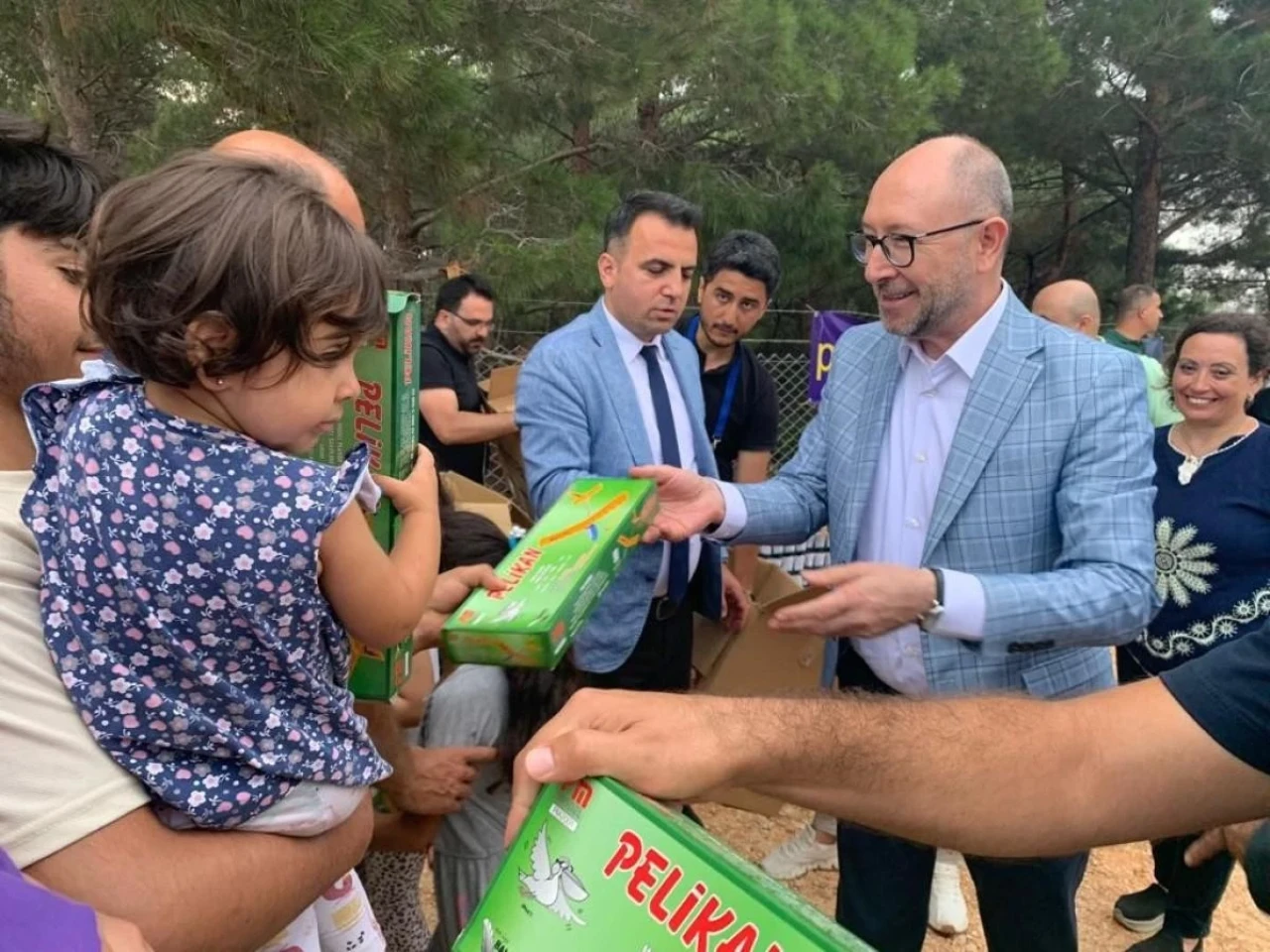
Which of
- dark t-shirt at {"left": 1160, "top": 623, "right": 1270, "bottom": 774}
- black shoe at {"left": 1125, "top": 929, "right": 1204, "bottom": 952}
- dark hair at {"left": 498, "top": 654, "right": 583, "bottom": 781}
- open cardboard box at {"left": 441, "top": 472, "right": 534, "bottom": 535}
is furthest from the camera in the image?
open cardboard box at {"left": 441, "top": 472, "right": 534, "bottom": 535}

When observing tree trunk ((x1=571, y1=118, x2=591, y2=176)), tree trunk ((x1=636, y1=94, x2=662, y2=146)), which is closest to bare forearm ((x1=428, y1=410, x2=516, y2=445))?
tree trunk ((x1=571, y1=118, x2=591, y2=176))

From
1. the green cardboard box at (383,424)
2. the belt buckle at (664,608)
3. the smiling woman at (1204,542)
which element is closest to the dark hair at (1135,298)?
the smiling woman at (1204,542)

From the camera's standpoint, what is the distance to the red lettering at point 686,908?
0.91 meters

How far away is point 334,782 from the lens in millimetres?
1289

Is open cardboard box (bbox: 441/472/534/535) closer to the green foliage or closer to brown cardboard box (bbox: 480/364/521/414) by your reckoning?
brown cardboard box (bbox: 480/364/521/414)

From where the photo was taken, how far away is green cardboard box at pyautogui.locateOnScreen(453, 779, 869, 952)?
896mm

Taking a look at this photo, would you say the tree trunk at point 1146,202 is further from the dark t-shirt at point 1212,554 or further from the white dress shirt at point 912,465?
the white dress shirt at point 912,465

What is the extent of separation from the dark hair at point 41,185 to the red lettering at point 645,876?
113cm

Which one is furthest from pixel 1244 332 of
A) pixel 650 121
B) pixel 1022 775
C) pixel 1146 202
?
pixel 1146 202

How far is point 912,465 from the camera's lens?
7.55 feet

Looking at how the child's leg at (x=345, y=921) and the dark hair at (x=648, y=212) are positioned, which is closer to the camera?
the child's leg at (x=345, y=921)

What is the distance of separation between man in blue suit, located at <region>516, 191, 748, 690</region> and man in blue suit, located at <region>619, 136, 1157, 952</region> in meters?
0.58

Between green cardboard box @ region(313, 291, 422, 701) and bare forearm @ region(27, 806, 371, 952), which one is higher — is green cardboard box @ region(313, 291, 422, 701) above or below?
above

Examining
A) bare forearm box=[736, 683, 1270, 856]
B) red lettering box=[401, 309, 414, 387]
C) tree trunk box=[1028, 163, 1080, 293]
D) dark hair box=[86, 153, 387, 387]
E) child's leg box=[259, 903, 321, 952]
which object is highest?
tree trunk box=[1028, 163, 1080, 293]
